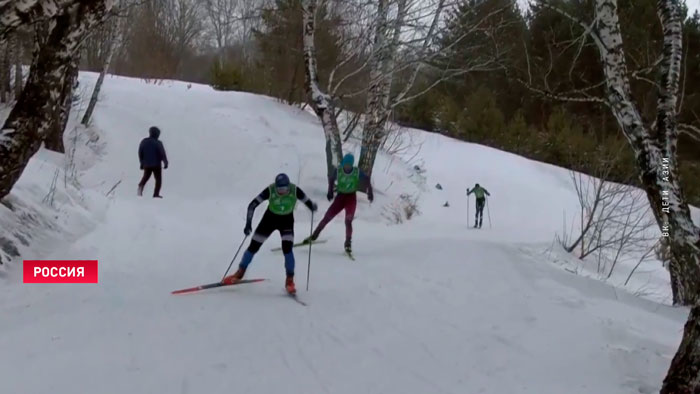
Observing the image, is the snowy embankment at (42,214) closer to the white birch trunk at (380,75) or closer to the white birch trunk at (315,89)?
the white birch trunk at (315,89)

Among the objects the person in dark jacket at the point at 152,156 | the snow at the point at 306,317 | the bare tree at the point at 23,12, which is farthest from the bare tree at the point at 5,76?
the bare tree at the point at 23,12

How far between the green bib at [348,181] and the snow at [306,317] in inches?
42.9

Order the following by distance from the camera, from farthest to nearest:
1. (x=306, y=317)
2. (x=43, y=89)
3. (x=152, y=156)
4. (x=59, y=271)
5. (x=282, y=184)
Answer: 1. (x=152, y=156)
2. (x=282, y=184)
3. (x=59, y=271)
4. (x=306, y=317)
5. (x=43, y=89)

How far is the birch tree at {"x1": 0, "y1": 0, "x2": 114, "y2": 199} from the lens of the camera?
511 centimetres

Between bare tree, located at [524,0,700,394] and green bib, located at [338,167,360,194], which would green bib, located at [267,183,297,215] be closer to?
green bib, located at [338,167,360,194]

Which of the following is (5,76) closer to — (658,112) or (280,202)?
(280,202)

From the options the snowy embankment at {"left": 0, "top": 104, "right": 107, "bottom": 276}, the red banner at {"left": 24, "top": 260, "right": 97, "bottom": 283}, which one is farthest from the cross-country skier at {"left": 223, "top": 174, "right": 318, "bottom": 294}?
the snowy embankment at {"left": 0, "top": 104, "right": 107, "bottom": 276}

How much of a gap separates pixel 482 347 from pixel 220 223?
789cm

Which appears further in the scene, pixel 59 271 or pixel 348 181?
pixel 348 181

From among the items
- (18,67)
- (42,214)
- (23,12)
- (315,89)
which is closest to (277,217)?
(42,214)

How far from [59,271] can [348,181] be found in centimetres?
481

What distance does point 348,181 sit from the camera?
10.5m

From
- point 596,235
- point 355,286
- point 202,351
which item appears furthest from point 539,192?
point 202,351

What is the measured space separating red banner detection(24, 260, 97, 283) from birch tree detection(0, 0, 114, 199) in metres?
1.97
